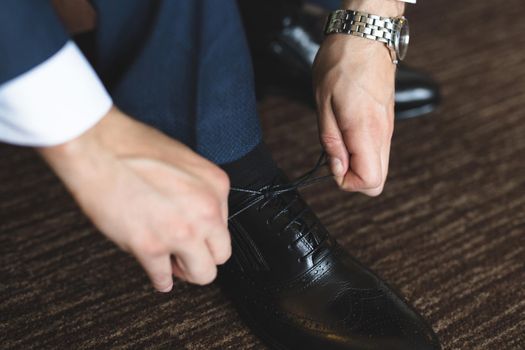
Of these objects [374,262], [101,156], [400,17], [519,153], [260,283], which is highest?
[101,156]

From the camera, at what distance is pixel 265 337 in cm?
66

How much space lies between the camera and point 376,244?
805 mm

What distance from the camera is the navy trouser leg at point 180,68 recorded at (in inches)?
22.9

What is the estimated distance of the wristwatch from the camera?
2.18 ft

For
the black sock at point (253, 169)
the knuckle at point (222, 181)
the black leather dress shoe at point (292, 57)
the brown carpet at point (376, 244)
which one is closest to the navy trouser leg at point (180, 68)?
the black sock at point (253, 169)

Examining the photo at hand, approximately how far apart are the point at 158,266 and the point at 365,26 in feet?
1.20

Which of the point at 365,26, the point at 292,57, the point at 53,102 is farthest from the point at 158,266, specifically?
the point at 292,57

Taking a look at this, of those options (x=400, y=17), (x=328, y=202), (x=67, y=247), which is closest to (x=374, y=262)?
(x=328, y=202)

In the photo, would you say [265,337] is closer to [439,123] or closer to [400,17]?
[400,17]

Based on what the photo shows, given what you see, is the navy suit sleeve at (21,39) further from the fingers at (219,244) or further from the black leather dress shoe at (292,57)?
the black leather dress shoe at (292,57)

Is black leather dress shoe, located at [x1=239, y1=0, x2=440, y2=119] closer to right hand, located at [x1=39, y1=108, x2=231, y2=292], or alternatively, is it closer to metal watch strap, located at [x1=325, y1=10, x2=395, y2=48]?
metal watch strap, located at [x1=325, y1=10, x2=395, y2=48]

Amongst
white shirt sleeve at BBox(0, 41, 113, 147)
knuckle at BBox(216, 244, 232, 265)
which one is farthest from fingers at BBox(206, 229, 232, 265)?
white shirt sleeve at BBox(0, 41, 113, 147)

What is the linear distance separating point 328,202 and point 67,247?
0.37 meters

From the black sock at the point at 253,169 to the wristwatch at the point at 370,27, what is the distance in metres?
0.16
